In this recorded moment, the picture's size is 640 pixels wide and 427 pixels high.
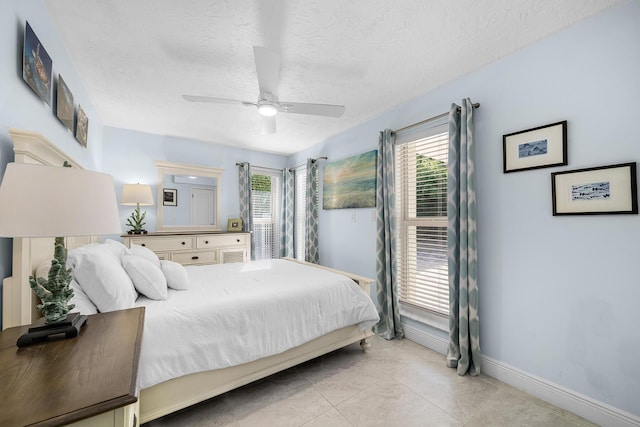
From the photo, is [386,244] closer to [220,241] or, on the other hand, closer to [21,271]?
[220,241]

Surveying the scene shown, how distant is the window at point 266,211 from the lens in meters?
4.90

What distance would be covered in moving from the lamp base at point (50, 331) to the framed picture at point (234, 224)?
3259 mm

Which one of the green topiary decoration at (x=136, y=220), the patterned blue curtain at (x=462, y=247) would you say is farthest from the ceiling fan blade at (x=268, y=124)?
the green topiary decoration at (x=136, y=220)

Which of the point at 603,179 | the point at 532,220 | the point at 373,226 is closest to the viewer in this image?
the point at 603,179

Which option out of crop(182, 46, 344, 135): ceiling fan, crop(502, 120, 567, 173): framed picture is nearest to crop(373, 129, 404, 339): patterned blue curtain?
crop(182, 46, 344, 135): ceiling fan

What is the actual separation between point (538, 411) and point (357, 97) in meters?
2.91

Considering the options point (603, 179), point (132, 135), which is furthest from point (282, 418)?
point (132, 135)

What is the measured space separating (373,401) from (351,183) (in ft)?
8.12

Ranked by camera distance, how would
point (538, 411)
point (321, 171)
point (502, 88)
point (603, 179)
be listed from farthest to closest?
point (321, 171) → point (502, 88) → point (538, 411) → point (603, 179)

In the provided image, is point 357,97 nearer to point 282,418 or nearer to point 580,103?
point 580,103

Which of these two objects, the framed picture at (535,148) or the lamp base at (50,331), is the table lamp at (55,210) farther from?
the framed picture at (535,148)

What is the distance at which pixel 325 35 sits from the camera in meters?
1.81

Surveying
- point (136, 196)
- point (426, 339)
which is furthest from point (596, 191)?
point (136, 196)

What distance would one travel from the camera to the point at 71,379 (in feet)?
2.50
